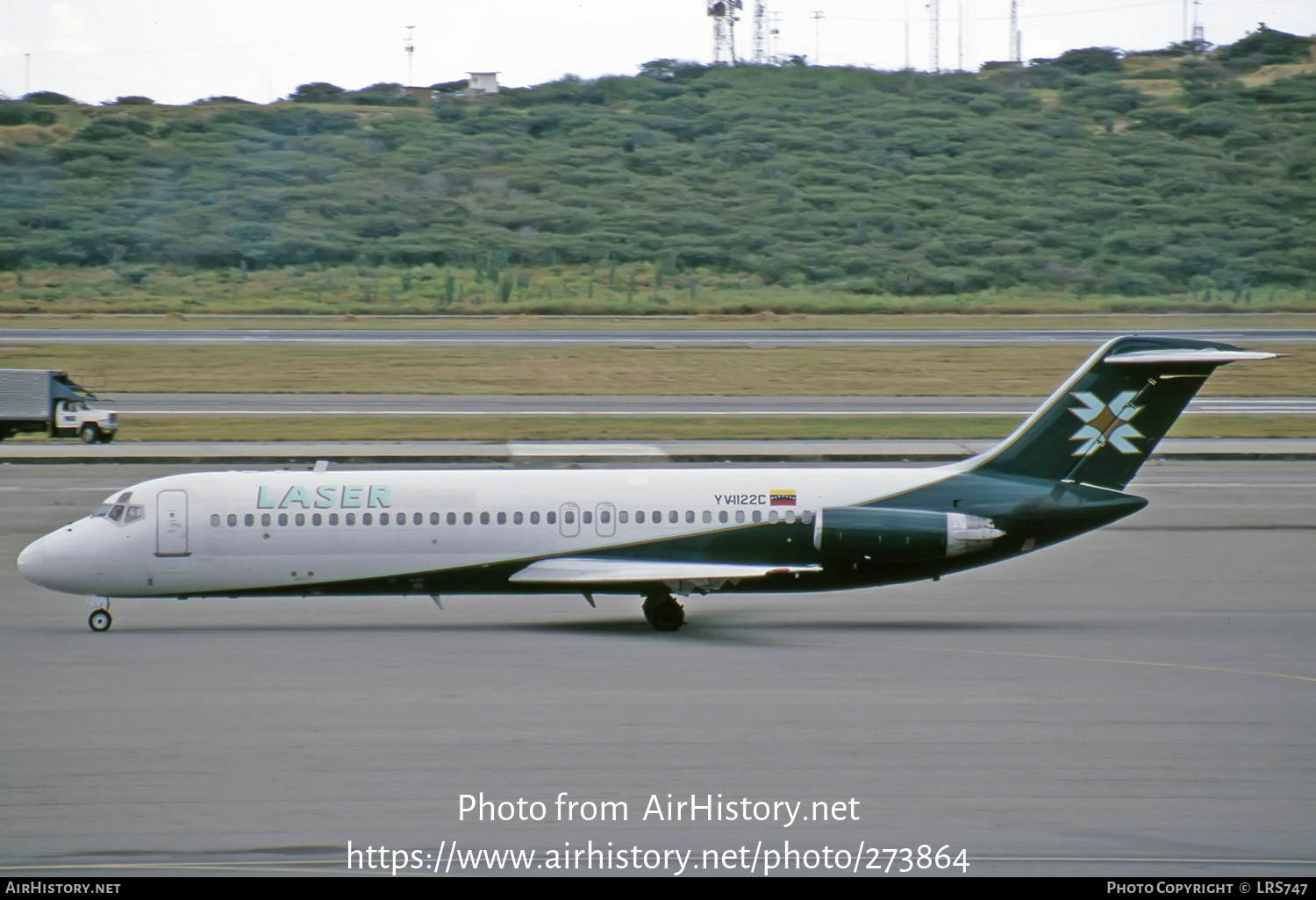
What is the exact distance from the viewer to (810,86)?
16250 cm

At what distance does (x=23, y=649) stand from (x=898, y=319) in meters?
71.3

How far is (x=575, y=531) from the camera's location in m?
22.1

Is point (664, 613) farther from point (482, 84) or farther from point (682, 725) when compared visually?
point (482, 84)

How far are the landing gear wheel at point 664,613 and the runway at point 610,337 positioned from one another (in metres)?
48.5

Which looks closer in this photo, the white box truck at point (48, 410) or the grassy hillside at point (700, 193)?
the white box truck at point (48, 410)

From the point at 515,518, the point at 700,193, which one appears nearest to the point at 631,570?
the point at 515,518

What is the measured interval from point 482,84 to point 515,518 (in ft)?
510

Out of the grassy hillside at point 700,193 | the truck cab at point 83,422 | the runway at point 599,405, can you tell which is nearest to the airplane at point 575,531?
the truck cab at point 83,422

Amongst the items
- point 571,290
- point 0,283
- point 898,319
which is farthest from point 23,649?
point 0,283

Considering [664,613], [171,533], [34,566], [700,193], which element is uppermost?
[700,193]

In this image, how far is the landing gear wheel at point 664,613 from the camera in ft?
71.6

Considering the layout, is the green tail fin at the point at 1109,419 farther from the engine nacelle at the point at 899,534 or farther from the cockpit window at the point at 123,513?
the cockpit window at the point at 123,513

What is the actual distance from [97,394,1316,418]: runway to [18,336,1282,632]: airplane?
2785cm

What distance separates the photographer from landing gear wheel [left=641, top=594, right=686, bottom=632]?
21828 mm
